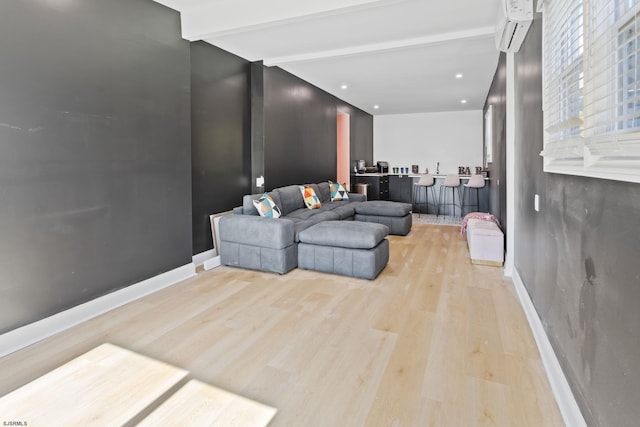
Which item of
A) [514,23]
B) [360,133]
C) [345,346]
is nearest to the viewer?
[345,346]

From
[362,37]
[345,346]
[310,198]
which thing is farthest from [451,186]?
[345,346]

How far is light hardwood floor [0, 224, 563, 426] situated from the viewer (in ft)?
5.79

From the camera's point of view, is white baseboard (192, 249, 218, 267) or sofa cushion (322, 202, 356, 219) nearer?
white baseboard (192, 249, 218, 267)

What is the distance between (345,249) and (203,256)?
1.79m

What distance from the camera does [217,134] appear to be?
4.54 metres

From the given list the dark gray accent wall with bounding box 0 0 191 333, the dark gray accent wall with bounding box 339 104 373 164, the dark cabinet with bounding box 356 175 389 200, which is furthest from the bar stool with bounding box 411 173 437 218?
the dark gray accent wall with bounding box 0 0 191 333

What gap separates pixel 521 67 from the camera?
3232 millimetres

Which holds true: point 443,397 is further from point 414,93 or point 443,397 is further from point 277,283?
point 414,93

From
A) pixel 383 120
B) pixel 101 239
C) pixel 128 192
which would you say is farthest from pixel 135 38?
pixel 383 120

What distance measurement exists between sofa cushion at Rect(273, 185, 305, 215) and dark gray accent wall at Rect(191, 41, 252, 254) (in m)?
0.49

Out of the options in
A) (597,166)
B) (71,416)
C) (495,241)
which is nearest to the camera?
(597,166)

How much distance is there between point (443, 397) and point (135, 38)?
3.61 meters

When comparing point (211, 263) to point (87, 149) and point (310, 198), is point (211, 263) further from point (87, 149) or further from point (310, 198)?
point (310, 198)

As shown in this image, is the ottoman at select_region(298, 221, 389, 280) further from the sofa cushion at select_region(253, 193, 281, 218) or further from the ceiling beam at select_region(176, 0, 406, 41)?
the ceiling beam at select_region(176, 0, 406, 41)
